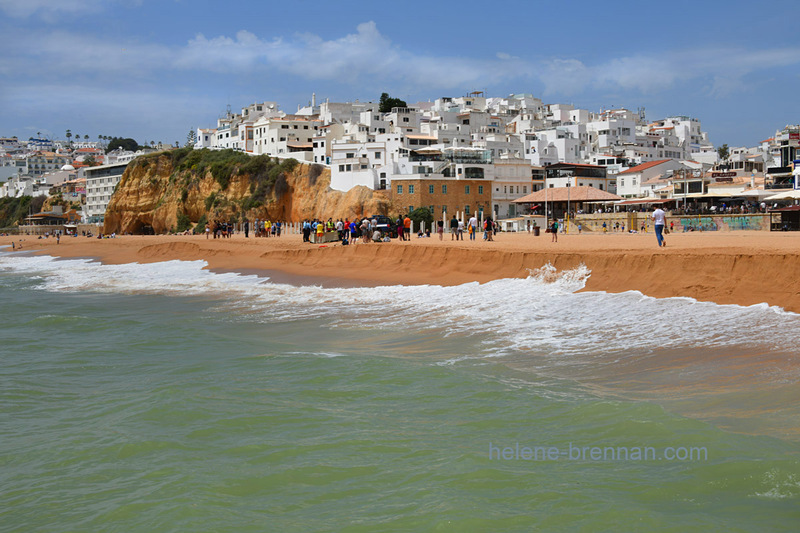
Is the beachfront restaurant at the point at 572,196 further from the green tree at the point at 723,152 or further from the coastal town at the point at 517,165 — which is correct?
the green tree at the point at 723,152

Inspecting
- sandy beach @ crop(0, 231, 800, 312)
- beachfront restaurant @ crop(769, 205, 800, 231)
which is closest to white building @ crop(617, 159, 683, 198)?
beachfront restaurant @ crop(769, 205, 800, 231)

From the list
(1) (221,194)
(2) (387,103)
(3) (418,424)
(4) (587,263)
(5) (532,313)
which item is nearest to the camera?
(3) (418,424)

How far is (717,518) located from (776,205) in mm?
48105

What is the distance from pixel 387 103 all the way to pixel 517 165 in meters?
36.6

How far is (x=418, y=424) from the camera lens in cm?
774

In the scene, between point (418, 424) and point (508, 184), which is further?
point (508, 184)

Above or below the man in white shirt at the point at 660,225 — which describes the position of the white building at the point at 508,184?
above

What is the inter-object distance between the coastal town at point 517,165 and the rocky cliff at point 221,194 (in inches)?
84.9

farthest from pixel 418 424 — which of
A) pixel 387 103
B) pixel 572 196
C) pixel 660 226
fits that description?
pixel 387 103

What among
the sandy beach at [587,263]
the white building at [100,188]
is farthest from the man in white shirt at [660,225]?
the white building at [100,188]

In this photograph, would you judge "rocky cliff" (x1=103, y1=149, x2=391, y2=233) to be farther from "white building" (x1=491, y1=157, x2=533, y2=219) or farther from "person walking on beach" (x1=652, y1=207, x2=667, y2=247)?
"person walking on beach" (x1=652, y1=207, x2=667, y2=247)

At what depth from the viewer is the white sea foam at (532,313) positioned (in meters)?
11.4

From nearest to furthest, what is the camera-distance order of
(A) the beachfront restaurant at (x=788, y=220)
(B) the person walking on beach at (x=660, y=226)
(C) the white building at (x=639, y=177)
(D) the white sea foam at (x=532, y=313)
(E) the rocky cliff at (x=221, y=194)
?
(D) the white sea foam at (x=532, y=313) < (B) the person walking on beach at (x=660, y=226) < (A) the beachfront restaurant at (x=788, y=220) < (E) the rocky cliff at (x=221, y=194) < (C) the white building at (x=639, y=177)

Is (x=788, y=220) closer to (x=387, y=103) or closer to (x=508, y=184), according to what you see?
(x=508, y=184)
